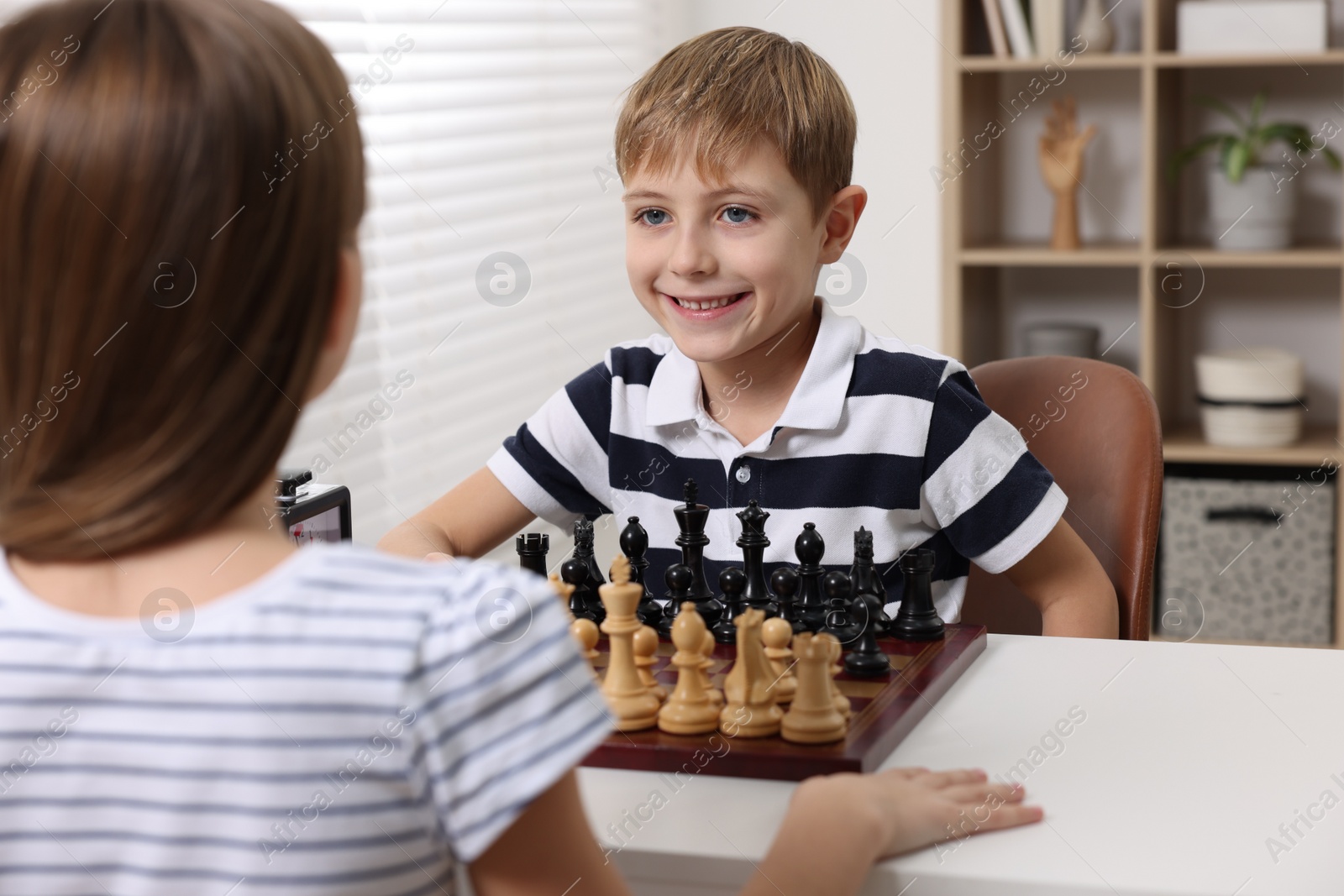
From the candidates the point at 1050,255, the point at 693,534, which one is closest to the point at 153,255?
the point at 693,534

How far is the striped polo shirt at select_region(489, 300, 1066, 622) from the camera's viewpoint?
4.61ft

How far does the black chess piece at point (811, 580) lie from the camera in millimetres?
1160

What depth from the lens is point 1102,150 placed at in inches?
127

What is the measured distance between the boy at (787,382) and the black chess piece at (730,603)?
26 centimetres

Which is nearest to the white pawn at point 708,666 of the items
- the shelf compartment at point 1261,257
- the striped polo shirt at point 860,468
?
the striped polo shirt at point 860,468

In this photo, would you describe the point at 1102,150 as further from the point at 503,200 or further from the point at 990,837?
the point at 990,837

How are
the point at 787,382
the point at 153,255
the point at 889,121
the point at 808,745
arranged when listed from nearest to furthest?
the point at 153,255, the point at 808,745, the point at 787,382, the point at 889,121

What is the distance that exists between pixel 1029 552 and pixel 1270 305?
82.7 inches

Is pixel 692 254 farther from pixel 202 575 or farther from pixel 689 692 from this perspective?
pixel 202 575

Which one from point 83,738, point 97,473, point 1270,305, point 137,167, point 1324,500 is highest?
point 137,167

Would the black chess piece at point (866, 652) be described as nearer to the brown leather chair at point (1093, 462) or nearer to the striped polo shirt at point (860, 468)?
the striped polo shirt at point (860, 468)

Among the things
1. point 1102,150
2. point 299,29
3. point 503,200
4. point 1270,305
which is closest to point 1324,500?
point 1270,305

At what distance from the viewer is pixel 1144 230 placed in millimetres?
2969

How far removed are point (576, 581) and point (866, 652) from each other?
0.87 feet
